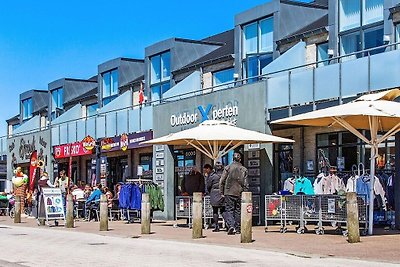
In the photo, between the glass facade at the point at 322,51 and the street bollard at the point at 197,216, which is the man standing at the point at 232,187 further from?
the glass facade at the point at 322,51

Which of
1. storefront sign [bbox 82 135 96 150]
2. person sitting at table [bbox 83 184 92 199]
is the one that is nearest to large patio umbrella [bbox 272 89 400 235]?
person sitting at table [bbox 83 184 92 199]

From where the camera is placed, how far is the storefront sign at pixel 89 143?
33.6 meters

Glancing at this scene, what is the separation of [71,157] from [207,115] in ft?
44.0

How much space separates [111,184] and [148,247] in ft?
70.0

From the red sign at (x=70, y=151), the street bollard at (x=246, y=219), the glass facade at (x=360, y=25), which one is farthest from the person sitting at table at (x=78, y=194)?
the street bollard at (x=246, y=219)

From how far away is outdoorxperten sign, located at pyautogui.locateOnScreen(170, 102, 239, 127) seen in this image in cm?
2320

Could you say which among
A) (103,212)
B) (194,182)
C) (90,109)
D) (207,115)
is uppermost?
(90,109)

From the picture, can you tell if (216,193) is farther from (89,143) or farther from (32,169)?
(32,169)

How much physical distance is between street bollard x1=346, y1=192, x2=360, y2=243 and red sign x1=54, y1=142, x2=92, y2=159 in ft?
69.2

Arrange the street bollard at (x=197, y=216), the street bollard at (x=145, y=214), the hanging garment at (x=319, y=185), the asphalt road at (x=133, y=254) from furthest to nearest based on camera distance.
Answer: the hanging garment at (x=319, y=185)
the street bollard at (x=145, y=214)
the street bollard at (x=197, y=216)
the asphalt road at (x=133, y=254)

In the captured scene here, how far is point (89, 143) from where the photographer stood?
33812mm

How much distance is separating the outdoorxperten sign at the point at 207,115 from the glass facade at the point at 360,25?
189 inches

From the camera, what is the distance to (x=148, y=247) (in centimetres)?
1477

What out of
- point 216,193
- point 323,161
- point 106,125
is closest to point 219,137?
point 216,193
